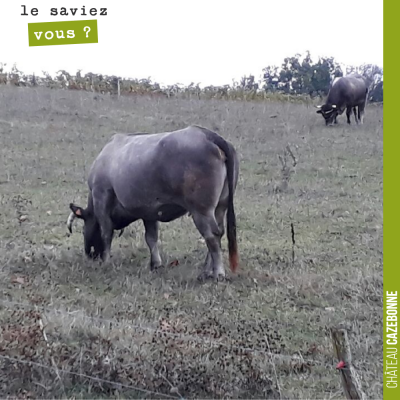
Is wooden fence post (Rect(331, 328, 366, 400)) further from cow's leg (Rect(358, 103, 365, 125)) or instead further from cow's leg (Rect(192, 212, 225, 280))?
cow's leg (Rect(358, 103, 365, 125))

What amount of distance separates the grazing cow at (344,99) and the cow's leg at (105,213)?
13418 millimetres

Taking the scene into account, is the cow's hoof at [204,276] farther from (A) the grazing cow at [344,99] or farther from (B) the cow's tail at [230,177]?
Answer: (A) the grazing cow at [344,99]

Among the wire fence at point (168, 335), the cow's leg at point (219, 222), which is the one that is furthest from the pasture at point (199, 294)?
the cow's leg at point (219, 222)

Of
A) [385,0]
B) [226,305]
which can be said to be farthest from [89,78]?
[385,0]

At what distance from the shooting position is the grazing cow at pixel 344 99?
20141 millimetres

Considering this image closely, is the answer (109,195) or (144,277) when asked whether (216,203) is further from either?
(109,195)

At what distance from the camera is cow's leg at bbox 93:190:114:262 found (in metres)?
7.80

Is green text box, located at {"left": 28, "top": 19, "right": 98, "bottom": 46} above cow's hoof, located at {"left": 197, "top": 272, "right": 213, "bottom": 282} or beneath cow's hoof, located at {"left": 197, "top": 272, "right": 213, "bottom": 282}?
above

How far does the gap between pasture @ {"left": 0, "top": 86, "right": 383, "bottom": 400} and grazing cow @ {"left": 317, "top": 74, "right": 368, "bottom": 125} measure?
232 inches

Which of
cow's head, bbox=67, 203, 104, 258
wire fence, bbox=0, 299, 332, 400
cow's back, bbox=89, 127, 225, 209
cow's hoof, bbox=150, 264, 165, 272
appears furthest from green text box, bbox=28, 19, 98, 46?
cow's head, bbox=67, 203, 104, 258

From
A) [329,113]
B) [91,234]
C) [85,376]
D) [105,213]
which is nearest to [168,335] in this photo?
[85,376]

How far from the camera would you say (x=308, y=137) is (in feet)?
55.9

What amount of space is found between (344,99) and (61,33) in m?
16.9

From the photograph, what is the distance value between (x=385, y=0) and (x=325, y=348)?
268cm
